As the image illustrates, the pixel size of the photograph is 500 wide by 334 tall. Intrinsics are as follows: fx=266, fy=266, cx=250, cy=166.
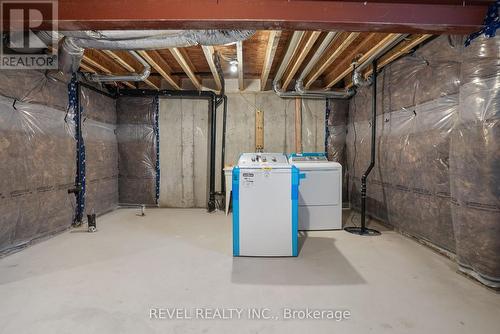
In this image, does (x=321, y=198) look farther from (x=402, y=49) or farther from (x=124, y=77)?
(x=124, y=77)

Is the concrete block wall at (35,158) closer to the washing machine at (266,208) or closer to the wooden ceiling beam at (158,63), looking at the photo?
the wooden ceiling beam at (158,63)

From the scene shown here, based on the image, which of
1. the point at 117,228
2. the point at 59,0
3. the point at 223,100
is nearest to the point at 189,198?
the point at 117,228

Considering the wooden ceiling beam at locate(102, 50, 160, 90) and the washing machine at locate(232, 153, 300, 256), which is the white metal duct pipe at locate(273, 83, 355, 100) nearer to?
the wooden ceiling beam at locate(102, 50, 160, 90)

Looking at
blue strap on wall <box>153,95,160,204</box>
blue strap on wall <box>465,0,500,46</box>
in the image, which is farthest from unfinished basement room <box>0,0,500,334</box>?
blue strap on wall <box>153,95,160,204</box>

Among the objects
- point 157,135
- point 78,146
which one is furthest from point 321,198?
point 78,146

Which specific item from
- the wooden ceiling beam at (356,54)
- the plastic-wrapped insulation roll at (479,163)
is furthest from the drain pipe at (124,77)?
the plastic-wrapped insulation roll at (479,163)

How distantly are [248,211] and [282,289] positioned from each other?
83 centimetres

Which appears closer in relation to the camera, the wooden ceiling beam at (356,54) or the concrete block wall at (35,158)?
the concrete block wall at (35,158)

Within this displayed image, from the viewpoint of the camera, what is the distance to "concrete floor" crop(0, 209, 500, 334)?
1.63 m

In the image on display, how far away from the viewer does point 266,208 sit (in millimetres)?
2656

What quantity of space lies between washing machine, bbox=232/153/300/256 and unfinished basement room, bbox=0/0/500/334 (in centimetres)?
1

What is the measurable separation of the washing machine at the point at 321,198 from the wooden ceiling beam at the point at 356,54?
145cm

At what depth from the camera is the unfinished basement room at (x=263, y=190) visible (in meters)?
1.82

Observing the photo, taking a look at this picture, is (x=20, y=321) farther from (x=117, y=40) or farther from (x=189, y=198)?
(x=189, y=198)
